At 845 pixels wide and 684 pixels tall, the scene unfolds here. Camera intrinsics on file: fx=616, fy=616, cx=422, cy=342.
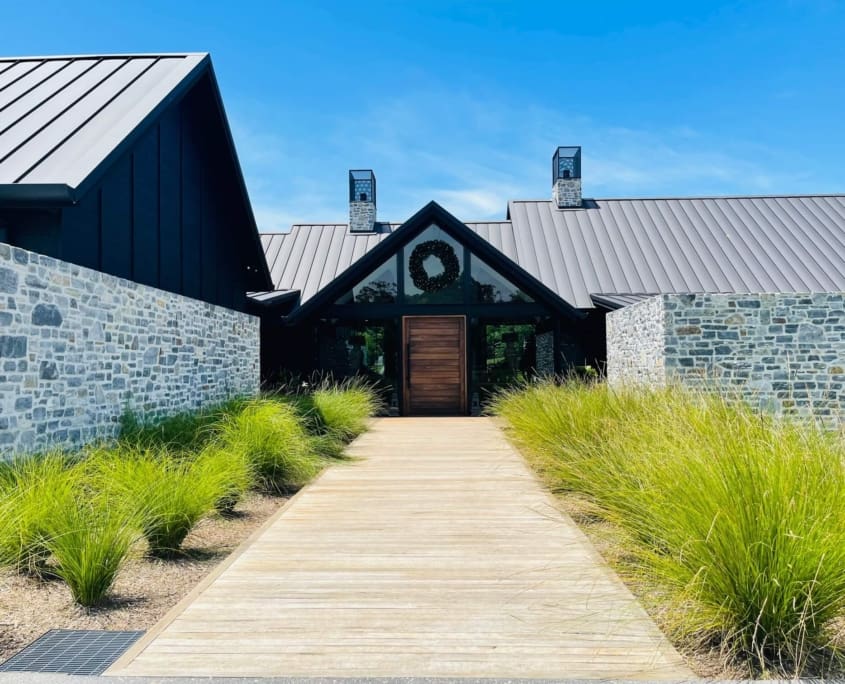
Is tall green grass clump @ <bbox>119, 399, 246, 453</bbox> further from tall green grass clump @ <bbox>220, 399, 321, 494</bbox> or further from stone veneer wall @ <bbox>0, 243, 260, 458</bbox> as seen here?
tall green grass clump @ <bbox>220, 399, 321, 494</bbox>

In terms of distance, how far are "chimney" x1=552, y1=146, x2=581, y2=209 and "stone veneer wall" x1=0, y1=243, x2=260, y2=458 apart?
1216 centimetres

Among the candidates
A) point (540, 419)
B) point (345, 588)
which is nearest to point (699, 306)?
point (540, 419)

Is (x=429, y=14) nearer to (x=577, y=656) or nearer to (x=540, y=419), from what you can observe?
(x=540, y=419)

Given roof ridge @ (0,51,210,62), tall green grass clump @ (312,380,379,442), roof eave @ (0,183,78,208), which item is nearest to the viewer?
roof eave @ (0,183,78,208)

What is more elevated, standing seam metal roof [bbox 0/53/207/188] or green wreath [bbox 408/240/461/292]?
standing seam metal roof [bbox 0/53/207/188]

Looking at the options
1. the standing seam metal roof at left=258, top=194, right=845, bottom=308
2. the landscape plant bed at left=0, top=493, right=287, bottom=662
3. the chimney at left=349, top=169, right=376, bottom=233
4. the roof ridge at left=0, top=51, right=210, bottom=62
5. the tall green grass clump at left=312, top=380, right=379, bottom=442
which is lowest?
the landscape plant bed at left=0, top=493, right=287, bottom=662

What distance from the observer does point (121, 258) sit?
8.19m

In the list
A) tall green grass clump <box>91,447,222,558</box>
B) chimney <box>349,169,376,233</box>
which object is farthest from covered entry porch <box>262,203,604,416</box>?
tall green grass clump <box>91,447,222,558</box>

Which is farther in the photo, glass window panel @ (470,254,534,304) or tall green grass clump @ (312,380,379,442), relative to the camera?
glass window panel @ (470,254,534,304)

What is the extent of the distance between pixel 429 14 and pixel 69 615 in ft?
40.6

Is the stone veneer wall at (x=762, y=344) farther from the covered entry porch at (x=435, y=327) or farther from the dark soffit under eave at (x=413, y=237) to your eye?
the covered entry porch at (x=435, y=327)

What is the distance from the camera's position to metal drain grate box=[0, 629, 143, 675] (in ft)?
8.77

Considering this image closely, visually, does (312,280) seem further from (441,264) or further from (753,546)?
(753,546)

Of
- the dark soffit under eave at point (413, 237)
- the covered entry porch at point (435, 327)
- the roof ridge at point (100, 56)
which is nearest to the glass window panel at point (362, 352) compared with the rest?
the covered entry porch at point (435, 327)
